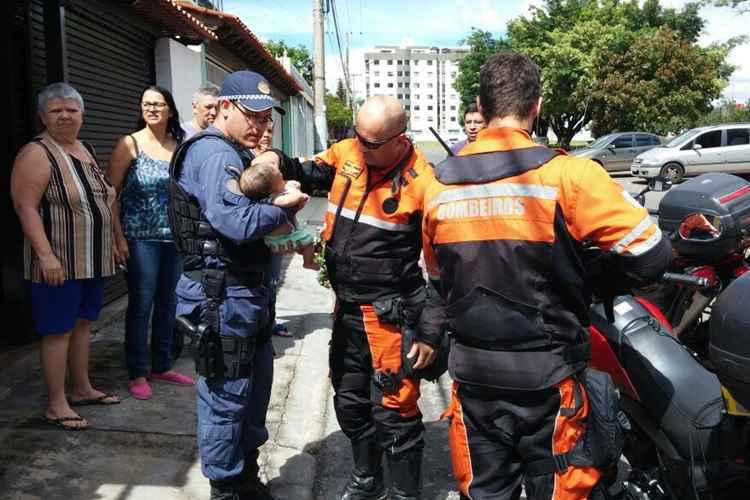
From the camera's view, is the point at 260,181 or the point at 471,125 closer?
the point at 260,181

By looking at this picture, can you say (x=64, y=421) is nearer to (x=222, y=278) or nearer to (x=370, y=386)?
(x=222, y=278)

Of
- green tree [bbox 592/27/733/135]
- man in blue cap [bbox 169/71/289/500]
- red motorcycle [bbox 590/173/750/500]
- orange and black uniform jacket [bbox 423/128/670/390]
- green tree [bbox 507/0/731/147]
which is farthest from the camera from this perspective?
green tree [bbox 507/0/731/147]

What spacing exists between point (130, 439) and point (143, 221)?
1193 millimetres

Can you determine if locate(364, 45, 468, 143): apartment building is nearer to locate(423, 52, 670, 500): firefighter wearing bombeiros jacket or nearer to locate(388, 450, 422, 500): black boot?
locate(388, 450, 422, 500): black boot

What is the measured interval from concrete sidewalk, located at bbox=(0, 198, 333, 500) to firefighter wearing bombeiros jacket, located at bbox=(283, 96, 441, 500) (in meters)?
0.55

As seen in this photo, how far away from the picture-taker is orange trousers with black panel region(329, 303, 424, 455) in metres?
2.81

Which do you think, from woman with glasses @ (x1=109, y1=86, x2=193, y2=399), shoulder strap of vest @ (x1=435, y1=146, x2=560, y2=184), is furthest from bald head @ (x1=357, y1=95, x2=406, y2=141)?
woman with glasses @ (x1=109, y1=86, x2=193, y2=399)

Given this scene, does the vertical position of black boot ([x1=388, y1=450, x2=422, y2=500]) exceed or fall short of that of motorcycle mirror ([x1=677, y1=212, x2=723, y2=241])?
it falls short

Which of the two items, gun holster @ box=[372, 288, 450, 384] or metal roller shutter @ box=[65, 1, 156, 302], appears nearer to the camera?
gun holster @ box=[372, 288, 450, 384]

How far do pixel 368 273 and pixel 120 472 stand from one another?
1435 millimetres

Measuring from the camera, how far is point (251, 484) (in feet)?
9.36

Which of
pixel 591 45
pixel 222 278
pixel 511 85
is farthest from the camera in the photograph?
pixel 591 45

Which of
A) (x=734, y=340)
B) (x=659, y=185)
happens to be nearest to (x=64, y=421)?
(x=734, y=340)

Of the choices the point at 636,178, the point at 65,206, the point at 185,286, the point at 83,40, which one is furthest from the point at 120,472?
the point at 636,178
